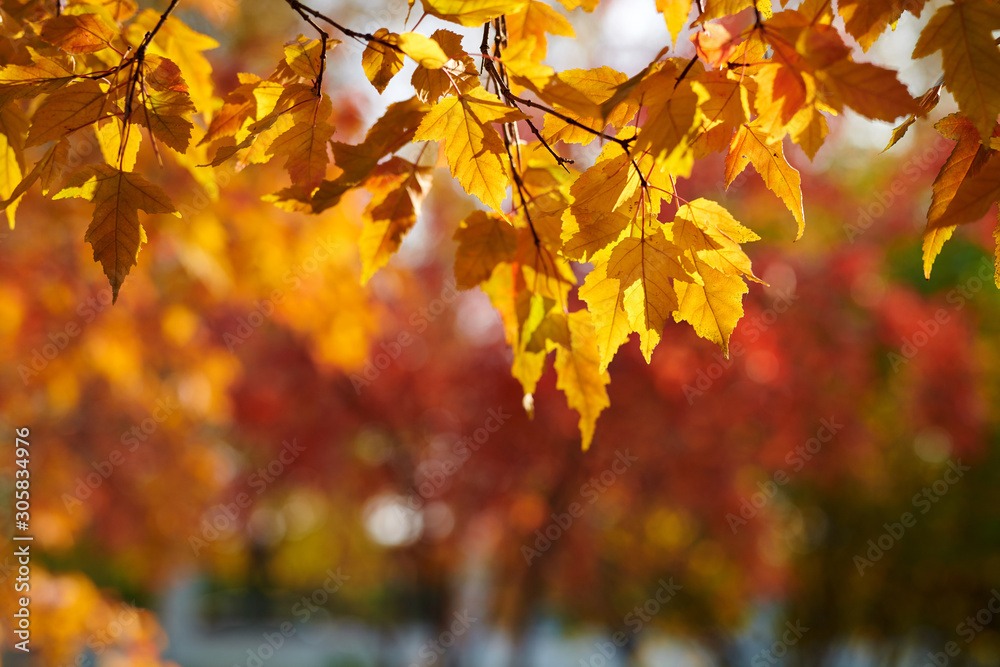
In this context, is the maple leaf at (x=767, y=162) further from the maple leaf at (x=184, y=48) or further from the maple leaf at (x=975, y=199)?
the maple leaf at (x=184, y=48)

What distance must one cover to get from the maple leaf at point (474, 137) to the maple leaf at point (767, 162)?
0.29 metres

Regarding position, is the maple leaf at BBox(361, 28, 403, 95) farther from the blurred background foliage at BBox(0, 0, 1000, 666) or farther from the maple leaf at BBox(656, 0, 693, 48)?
the blurred background foliage at BBox(0, 0, 1000, 666)

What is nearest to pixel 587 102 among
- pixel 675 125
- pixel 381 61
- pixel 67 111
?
pixel 675 125

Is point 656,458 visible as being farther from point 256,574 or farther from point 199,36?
point 256,574

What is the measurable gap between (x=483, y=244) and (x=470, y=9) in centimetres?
34

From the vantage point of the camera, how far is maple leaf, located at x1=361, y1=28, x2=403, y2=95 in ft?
2.87

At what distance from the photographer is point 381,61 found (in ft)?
2.99

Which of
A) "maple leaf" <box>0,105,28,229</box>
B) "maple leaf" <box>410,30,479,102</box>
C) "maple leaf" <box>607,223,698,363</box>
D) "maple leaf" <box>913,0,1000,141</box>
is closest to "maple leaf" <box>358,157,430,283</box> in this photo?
"maple leaf" <box>410,30,479,102</box>

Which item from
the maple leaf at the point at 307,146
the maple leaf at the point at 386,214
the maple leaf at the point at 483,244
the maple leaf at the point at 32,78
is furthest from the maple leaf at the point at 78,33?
the maple leaf at the point at 483,244

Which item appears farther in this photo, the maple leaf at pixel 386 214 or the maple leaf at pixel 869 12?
the maple leaf at pixel 386 214

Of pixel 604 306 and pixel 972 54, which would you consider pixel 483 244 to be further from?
pixel 972 54

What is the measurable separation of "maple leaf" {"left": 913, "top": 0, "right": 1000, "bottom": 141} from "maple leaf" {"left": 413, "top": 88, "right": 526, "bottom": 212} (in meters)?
0.45

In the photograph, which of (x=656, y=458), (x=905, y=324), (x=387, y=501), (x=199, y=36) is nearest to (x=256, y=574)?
(x=387, y=501)

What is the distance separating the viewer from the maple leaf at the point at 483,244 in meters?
1.06
